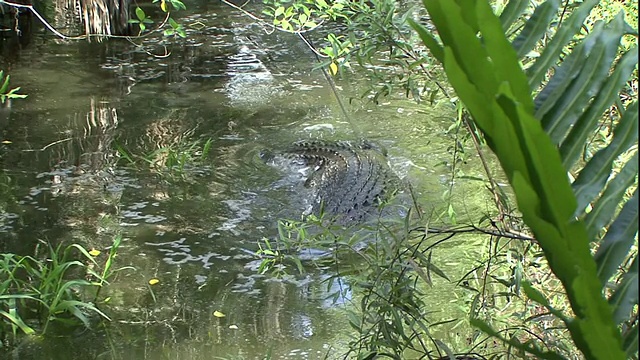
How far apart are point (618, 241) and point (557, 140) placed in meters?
0.14

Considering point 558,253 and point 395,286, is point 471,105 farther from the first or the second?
point 395,286

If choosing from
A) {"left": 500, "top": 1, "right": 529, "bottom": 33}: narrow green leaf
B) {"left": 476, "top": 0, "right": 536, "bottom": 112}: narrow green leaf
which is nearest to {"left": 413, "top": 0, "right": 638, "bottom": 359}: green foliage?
{"left": 476, "top": 0, "right": 536, "bottom": 112}: narrow green leaf

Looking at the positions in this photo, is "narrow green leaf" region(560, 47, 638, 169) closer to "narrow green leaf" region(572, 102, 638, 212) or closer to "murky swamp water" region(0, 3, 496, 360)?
"narrow green leaf" region(572, 102, 638, 212)

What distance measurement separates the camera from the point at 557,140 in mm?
930

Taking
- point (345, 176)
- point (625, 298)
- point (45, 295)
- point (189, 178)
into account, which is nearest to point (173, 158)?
point (189, 178)

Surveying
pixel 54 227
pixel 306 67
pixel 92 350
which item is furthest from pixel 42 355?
pixel 306 67

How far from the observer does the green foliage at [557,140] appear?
804 millimetres

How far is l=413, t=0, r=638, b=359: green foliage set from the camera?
31.6 inches

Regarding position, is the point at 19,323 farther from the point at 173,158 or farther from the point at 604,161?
the point at 604,161

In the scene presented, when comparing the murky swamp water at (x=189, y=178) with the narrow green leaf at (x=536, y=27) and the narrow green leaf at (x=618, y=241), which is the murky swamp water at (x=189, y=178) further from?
the narrow green leaf at (x=618, y=241)

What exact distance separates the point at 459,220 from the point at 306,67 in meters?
3.71

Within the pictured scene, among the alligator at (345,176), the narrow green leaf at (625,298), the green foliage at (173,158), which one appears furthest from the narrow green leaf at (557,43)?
the green foliage at (173,158)

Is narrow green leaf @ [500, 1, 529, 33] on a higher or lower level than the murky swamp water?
higher

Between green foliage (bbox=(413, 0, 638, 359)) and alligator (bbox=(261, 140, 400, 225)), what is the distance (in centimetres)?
376
